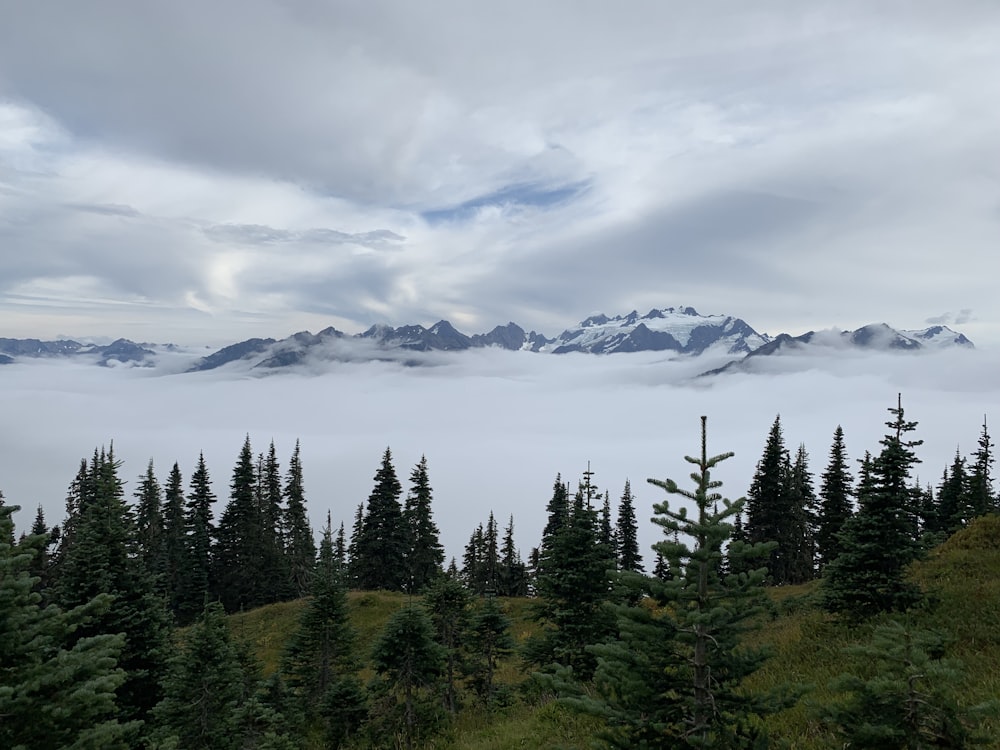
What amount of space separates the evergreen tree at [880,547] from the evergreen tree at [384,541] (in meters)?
48.2

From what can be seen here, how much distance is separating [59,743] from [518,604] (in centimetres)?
4676

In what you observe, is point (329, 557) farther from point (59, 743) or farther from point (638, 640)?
point (638, 640)

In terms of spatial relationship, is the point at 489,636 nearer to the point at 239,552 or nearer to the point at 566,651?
the point at 566,651

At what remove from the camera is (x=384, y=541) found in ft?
196

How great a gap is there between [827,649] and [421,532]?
165ft

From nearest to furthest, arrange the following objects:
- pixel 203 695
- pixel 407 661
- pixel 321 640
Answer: pixel 203 695, pixel 407 661, pixel 321 640

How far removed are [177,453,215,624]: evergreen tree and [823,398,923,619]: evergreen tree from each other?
61122 millimetres

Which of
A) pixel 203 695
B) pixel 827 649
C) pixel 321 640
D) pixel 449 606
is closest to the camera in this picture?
pixel 827 649

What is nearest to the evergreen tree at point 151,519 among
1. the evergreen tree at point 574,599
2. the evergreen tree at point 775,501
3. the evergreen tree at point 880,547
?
the evergreen tree at point 574,599

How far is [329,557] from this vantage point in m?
24.6

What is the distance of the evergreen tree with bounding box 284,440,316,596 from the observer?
67438mm

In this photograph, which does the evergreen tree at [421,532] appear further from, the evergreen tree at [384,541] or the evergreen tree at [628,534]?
the evergreen tree at [628,534]

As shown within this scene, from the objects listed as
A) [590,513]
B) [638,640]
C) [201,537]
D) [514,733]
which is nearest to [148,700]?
[514,733]

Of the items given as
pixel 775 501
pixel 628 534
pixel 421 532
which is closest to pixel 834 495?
pixel 775 501
